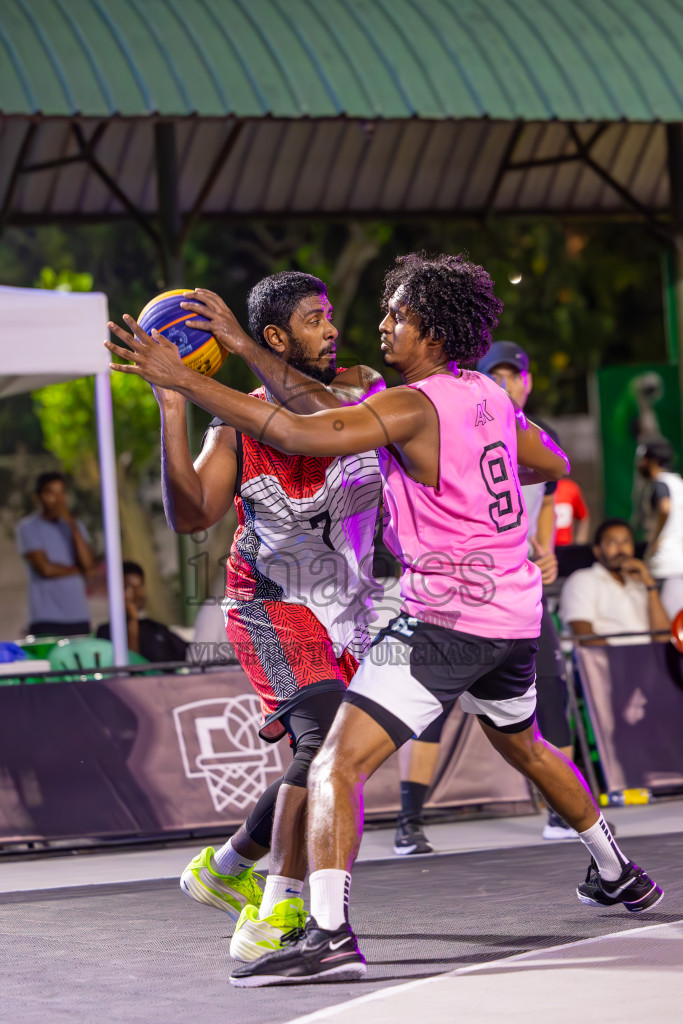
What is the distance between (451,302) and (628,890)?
6.68 ft

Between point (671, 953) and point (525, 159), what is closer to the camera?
point (671, 953)

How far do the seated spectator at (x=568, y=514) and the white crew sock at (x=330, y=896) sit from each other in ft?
21.1

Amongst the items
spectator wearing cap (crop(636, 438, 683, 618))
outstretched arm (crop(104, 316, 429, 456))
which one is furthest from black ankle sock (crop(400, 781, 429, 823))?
spectator wearing cap (crop(636, 438, 683, 618))

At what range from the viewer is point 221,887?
16.4 feet

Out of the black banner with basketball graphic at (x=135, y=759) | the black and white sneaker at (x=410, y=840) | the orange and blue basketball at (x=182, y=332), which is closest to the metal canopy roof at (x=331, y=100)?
the black banner with basketball graphic at (x=135, y=759)

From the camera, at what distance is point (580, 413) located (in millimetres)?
27422

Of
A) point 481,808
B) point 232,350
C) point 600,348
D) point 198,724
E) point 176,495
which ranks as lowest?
point 481,808

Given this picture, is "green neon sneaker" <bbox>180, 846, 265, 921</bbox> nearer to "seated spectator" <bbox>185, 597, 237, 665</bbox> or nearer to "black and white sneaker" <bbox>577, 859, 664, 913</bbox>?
"black and white sneaker" <bbox>577, 859, 664, 913</bbox>

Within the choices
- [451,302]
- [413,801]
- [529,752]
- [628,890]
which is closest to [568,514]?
[413,801]

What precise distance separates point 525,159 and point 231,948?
12697mm

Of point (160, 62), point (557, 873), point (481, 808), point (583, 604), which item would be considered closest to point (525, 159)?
point (160, 62)

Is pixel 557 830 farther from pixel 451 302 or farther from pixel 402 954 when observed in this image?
pixel 451 302

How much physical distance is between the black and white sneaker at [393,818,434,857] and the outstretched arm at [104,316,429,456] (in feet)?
10.6

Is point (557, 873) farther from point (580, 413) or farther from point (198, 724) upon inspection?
point (580, 413)
